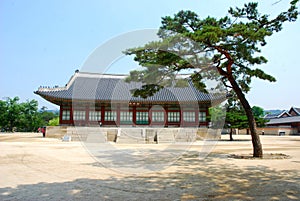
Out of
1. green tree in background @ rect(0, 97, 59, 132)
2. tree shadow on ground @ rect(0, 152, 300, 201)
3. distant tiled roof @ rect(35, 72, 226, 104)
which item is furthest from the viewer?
green tree in background @ rect(0, 97, 59, 132)

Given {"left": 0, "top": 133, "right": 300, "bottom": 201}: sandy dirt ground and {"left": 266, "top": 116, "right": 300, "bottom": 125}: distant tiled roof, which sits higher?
{"left": 266, "top": 116, "right": 300, "bottom": 125}: distant tiled roof

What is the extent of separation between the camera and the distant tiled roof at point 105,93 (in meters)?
23.9

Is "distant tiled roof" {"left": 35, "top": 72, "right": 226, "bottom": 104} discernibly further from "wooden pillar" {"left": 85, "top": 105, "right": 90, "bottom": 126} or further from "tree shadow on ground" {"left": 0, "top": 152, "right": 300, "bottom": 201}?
"tree shadow on ground" {"left": 0, "top": 152, "right": 300, "bottom": 201}

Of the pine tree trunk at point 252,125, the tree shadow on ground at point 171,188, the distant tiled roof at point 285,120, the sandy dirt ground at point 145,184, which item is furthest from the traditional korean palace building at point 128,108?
the distant tiled roof at point 285,120

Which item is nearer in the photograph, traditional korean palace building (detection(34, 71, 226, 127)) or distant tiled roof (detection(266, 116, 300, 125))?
traditional korean palace building (detection(34, 71, 226, 127))

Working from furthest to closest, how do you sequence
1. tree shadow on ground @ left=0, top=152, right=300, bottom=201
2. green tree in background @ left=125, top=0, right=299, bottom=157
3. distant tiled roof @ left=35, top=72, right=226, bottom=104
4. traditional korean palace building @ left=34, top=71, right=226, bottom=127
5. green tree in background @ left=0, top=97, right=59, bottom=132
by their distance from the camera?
green tree in background @ left=0, top=97, right=59, bottom=132 → traditional korean palace building @ left=34, top=71, right=226, bottom=127 → distant tiled roof @ left=35, top=72, right=226, bottom=104 → green tree in background @ left=125, top=0, right=299, bottom=157 → tree shadow on ground @ left=0, top=152, right=300, bottom=201

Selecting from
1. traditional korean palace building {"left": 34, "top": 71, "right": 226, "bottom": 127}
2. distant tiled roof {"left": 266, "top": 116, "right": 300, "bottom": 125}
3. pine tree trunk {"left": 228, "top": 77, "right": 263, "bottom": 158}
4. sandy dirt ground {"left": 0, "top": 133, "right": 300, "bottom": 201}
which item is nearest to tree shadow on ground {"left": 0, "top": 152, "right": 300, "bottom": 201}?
sandy dirt ground {"left": 0, "top": 133, "right": 300, "bottom": 201}

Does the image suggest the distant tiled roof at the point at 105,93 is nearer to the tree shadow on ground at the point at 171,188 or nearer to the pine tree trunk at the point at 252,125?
the pine tree trunk at the point at 252,125

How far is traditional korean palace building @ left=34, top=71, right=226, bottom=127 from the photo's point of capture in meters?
24.7

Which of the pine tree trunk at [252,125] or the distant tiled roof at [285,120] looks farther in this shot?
the distant tiled roof at [285,120]

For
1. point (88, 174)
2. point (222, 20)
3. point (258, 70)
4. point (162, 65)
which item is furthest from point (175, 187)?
point (258, 70)

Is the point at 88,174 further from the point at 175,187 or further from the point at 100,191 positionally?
the point at 175,187

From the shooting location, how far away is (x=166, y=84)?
A: 11.0 meters

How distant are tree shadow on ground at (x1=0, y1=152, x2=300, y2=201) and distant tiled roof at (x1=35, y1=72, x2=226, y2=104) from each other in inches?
668
